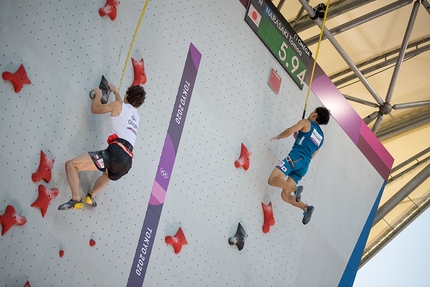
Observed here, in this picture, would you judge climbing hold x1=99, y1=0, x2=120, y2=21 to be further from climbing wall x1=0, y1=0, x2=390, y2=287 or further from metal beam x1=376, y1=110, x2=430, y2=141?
metal beam x1=376, y1=110, x2=430, y2=141

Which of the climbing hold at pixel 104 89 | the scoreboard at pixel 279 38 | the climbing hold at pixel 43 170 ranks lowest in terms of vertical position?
the climbing hold at pixel 43 170

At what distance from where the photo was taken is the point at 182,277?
5.54 m

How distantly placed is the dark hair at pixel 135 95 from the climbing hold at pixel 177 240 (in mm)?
1251

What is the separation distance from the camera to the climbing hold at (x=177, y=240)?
539 cm

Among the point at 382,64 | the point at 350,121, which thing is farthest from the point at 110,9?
the point at 382,64

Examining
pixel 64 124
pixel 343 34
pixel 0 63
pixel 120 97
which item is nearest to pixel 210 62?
pixel 120 97

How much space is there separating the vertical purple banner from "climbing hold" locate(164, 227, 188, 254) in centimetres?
16

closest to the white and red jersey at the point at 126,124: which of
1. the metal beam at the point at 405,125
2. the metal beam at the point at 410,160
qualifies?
the metal beam at the point at 405,125

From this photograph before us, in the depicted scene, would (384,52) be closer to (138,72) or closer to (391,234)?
(391,234)

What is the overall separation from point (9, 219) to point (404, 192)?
10.4m

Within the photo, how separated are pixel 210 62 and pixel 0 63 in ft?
6.89

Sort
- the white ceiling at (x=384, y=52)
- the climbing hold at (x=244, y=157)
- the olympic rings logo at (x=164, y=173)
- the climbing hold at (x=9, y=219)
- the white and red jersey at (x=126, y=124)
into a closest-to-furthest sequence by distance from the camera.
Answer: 1. the climbing hold at (x=9, y=219)
2. the white and red jersey at (x=126, y=124)
3. the olympic rings logo at (x=164, y=173)
4. the climbing hold at (x=244, y=157)
5. the white ceiling at (x=384, y=52)

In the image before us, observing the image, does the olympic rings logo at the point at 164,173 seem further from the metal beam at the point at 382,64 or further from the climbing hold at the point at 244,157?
the metal beam at the point at 382,64

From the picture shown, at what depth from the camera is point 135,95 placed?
4766 millimetres
